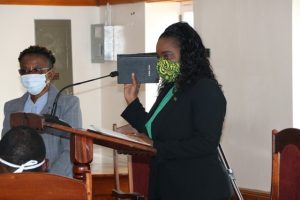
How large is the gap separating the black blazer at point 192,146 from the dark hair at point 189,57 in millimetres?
44

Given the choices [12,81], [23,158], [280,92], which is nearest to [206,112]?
[23,158]

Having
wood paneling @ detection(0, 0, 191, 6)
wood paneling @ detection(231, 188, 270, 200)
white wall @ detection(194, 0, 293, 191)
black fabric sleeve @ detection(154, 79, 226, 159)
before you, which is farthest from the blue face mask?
wood paneling @ detection(0, 0, 191, 6)

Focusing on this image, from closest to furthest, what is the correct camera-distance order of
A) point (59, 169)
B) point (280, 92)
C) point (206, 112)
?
point (206, 112) → point (59, 169) → point (280, 92)

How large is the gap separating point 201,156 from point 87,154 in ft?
1.98

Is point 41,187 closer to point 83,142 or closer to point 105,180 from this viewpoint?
point 83,142

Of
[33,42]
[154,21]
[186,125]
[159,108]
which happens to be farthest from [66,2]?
[186,125]

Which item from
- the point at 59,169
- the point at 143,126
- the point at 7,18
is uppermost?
the point at 7,18

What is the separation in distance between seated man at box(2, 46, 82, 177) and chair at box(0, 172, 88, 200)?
1299 millimetres

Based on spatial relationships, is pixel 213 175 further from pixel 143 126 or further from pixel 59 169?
pixel 59 169

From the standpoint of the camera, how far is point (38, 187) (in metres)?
1.80

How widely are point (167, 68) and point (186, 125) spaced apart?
0.24 metres

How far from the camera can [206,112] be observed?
8.28 ft

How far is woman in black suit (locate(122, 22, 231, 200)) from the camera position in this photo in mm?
2504

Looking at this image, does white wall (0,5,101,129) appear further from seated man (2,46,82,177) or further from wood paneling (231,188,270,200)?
seated man (2,46,82,177)
